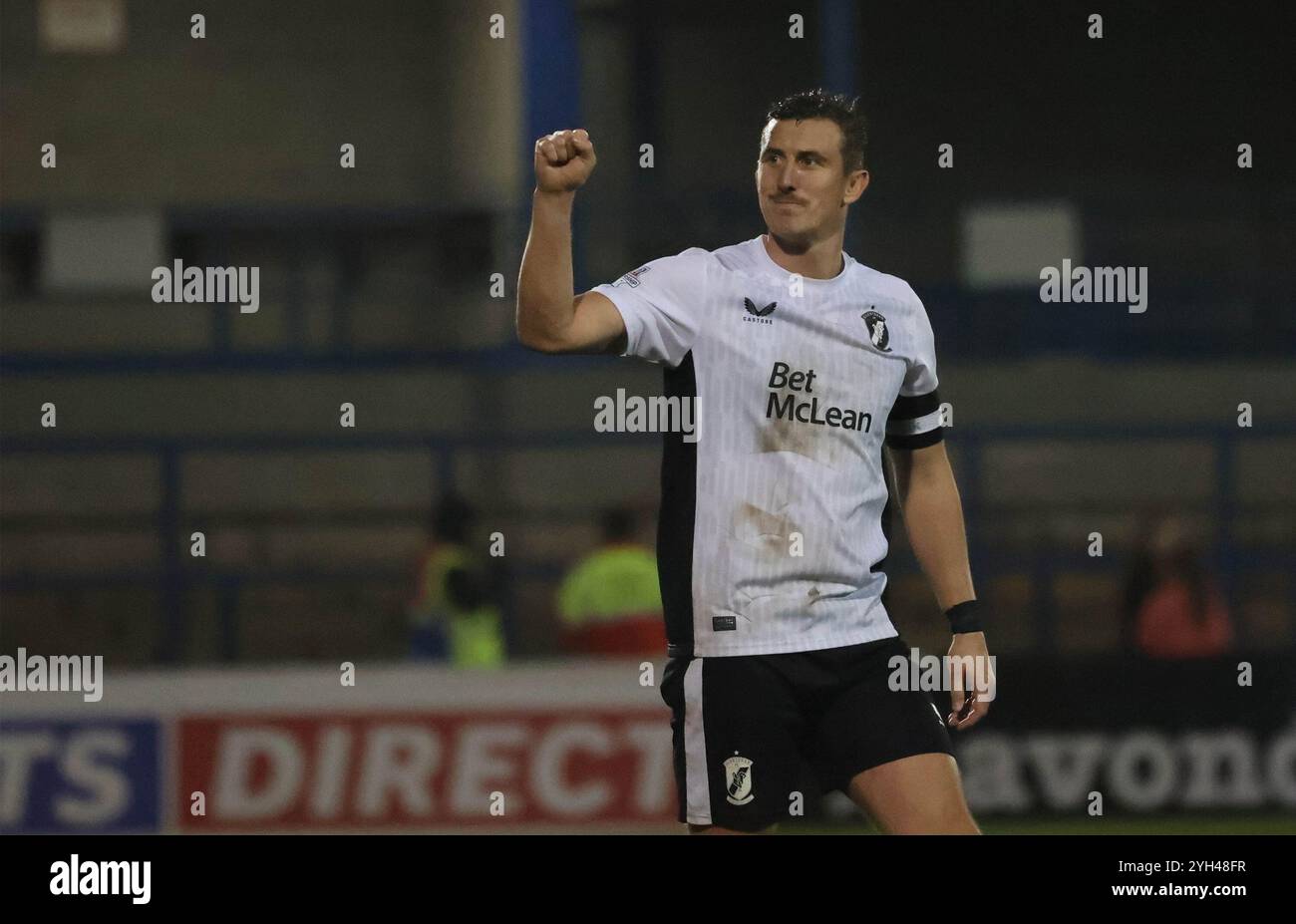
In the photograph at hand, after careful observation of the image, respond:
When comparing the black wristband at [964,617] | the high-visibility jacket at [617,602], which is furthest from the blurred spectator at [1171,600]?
the black wristband at [964,617]

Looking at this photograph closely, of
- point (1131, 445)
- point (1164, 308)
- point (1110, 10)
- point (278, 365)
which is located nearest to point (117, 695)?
point (278, 365)

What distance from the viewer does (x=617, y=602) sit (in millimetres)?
10203

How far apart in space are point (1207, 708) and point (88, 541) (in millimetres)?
7347

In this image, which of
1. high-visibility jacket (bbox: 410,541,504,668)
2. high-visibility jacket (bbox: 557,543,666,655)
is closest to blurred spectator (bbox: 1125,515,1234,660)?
high-visibility jacket (bbox: 557,543,666,655)

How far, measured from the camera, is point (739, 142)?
1705 cm

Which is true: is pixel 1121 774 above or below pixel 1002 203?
below

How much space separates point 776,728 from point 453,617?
670 centimetres

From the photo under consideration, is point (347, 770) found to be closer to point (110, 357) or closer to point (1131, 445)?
point (110, 357)

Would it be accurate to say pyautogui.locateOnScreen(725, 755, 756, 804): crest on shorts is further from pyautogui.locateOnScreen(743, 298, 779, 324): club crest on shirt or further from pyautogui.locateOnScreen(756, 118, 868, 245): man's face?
pyautogui.locateOnScreen(756, 118, 868, 245): man's face

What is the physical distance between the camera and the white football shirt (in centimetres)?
419

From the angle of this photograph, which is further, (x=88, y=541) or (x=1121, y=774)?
(x=88, y=541)
